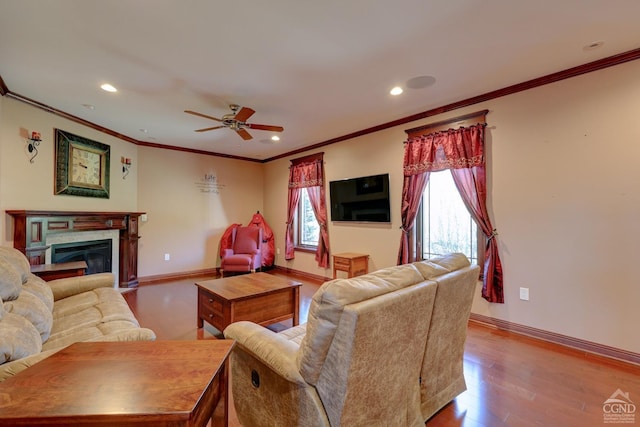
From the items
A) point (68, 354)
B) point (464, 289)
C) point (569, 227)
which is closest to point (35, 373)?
point (68, 354)

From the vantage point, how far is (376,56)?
2418 millimetres

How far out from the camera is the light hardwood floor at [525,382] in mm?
1771

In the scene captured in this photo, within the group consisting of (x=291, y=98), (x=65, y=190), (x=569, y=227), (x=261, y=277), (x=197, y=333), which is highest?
(x=291, y=98)

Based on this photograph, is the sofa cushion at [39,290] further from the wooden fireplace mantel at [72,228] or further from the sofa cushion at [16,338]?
the wooden fireplace mantel at [72,228]

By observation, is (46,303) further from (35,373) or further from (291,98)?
(291,98)

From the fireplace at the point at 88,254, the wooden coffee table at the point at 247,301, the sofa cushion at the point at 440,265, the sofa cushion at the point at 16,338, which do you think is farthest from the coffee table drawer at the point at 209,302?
the fireplace at the point at 88,254

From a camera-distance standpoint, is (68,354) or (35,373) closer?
(35,373)

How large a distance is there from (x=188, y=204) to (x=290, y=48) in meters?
4.20

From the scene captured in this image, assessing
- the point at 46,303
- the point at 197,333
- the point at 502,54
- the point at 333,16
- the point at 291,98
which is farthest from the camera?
the point at 291,98

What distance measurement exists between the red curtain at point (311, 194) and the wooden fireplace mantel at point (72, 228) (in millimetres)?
2658

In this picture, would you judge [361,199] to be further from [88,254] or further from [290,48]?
[88,254]

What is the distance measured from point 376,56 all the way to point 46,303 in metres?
3.20

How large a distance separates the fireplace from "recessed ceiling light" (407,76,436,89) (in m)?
4.85

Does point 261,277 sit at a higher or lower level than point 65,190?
lower
